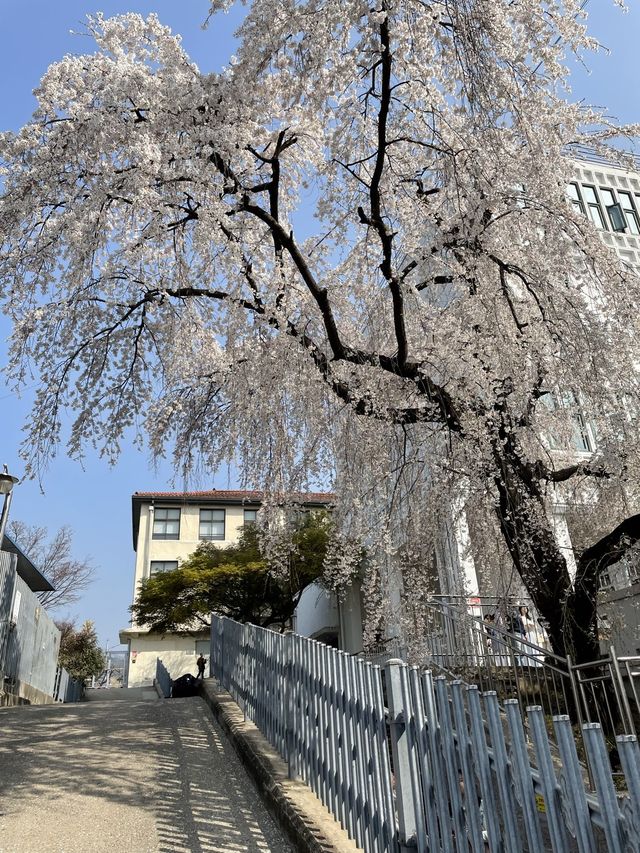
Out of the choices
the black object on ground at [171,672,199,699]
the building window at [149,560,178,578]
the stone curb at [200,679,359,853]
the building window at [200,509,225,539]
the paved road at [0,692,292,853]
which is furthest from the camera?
the building window at [200,509,225,539]

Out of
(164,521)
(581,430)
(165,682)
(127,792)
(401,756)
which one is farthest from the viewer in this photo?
(164,521)

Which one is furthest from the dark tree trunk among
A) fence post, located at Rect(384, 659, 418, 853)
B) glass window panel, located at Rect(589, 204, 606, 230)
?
glass window panel, located at Rect(589, 204, 606, 230)

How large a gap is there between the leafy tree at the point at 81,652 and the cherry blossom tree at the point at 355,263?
103 feet

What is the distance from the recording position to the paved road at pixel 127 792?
4207 millimetres

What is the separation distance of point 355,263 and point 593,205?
15471 millimetres

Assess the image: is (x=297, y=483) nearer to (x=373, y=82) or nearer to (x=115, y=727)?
(x=115, y=727)

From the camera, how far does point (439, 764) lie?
269cm

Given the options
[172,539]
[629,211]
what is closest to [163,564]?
[172,539]

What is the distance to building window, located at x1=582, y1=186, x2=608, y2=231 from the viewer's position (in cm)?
2038

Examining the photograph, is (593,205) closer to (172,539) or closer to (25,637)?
(25,637)

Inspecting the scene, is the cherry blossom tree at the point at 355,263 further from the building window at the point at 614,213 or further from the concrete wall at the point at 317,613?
the concrete wall at the point at 317,613

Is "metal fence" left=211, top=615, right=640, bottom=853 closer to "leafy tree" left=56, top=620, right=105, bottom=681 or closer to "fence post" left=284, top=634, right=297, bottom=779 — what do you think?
"fence post" left=284, top=634, right=297, bottom=779

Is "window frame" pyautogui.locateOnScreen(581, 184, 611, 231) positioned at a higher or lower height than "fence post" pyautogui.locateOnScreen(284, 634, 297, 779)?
higher

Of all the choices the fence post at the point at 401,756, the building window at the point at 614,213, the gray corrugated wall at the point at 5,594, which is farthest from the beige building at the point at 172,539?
the fence post at the point at 401,756
